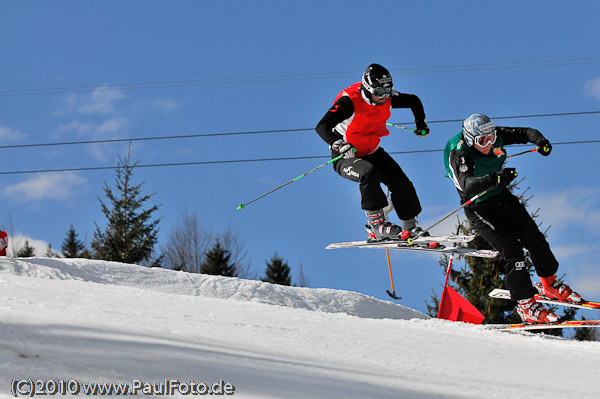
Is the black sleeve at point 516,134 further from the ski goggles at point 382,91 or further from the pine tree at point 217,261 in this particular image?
the pine tree at point 217,261

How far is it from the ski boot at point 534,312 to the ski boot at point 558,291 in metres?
0.26

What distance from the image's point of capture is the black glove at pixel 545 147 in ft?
24.1

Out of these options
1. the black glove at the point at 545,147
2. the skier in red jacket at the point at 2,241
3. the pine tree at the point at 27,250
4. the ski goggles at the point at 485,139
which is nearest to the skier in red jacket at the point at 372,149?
the ski goggles at the point at 485,139

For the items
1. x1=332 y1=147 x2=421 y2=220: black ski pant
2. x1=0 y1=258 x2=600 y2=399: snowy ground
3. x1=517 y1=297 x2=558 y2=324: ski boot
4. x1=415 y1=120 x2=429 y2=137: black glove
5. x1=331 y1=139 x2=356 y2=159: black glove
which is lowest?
x1=0 y1=258 x2=600 y2=399: snowy ground

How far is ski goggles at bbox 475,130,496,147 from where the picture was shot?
734 cm

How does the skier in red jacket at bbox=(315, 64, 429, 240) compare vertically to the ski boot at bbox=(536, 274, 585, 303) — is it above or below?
above

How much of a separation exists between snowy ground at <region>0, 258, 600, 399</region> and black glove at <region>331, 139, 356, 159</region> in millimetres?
1992

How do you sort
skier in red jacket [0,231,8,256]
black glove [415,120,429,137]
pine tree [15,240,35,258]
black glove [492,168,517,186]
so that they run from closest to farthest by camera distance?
black glove [492,168,517,186] < black glove [415,120,429,137] < skier in red jacket [0,231,8,256] < pine tree [15,240,35,258]

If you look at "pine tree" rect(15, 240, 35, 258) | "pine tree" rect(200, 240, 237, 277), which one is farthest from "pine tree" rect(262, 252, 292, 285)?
"pine tree" rect(15, 240, 35, 258)

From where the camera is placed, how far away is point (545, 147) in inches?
290

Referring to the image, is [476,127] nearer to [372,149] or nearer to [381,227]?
[372,149]

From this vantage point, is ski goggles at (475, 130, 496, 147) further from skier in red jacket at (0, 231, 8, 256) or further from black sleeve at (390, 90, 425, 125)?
skier in red jacket at (0, 231, 8, 256)

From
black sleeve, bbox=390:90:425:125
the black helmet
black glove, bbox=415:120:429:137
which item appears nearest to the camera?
the black helmet

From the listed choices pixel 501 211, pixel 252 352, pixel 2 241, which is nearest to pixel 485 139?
pixel 501 211
